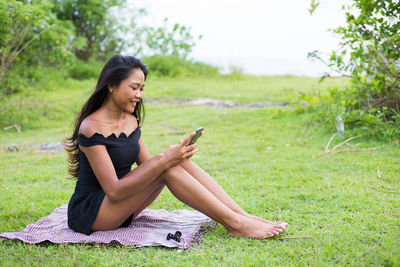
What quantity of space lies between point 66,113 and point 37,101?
87 cm

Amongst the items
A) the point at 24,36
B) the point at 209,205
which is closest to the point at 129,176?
the point at 209,205

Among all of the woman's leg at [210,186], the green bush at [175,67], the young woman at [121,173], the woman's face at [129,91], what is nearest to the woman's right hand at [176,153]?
the young woman at [121,173]

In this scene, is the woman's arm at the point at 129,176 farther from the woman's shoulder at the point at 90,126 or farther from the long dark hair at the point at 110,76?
the long dark hair at the point at 110,76

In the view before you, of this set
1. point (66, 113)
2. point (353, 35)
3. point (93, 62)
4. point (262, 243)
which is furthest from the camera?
point (93, 62)

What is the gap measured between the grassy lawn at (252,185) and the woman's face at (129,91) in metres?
1.11

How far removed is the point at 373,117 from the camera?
6.02 meters

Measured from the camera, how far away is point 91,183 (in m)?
3.33

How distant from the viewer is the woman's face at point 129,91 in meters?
3.25

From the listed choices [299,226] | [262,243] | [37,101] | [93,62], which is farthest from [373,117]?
[93,62]

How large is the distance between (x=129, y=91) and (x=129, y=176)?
25.9 inches

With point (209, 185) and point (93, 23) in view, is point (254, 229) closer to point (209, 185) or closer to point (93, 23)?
point (209, 185)

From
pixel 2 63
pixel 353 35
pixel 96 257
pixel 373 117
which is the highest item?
pixel 353 35

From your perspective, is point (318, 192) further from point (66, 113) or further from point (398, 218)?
point (66, 113)

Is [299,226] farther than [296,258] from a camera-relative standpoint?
Yes
